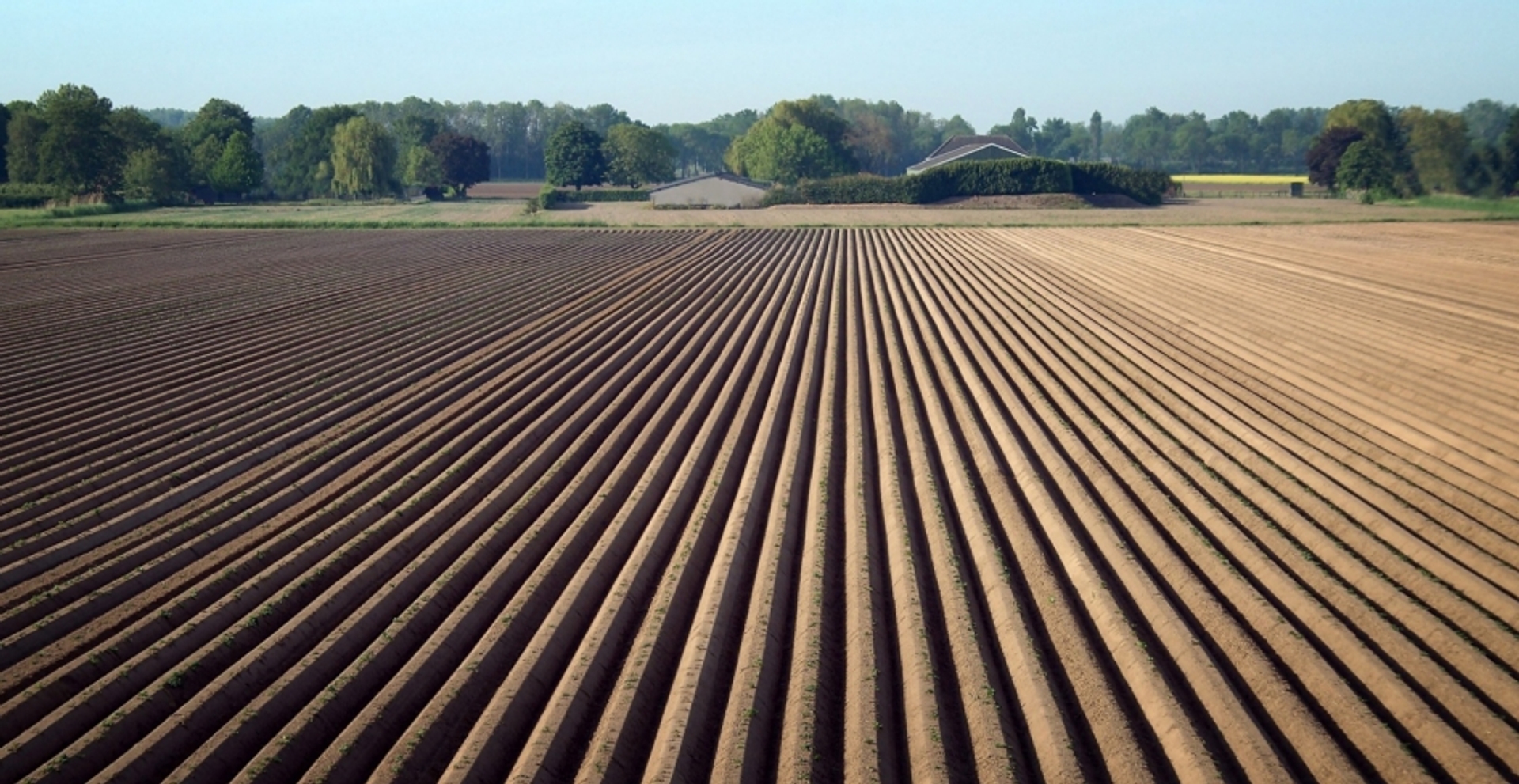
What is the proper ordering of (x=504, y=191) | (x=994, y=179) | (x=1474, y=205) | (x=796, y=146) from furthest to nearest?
(x=504, y=191) → (x=796, y=146) → (x=994, y=179) → (x=1474, y=205)

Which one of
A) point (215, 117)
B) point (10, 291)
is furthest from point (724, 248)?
point (215, 117)

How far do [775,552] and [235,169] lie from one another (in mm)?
88800

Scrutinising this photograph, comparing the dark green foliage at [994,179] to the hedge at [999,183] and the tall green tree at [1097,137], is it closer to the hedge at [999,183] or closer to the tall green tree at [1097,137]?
the hedge at [999,183]

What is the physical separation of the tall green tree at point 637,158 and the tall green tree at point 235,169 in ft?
97.8

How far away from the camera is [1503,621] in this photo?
23.6ft

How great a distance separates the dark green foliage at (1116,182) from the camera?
220ft

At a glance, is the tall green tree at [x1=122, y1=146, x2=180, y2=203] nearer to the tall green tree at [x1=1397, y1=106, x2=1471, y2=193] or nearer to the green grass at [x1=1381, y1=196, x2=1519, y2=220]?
the green grass at [x1=1381, y1=196, x2=1519, y2=220]

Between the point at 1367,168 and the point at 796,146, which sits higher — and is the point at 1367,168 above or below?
below

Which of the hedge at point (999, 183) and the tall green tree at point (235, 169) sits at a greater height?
the tall green tree at point (235, 169)

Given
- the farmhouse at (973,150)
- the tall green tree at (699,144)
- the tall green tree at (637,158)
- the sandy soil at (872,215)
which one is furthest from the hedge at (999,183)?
the tall green tree at (699,144)

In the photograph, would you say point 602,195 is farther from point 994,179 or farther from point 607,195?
point 994,179

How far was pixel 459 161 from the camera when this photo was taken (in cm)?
9738

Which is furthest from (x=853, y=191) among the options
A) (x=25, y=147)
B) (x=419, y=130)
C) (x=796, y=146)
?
(x=419, y=130)

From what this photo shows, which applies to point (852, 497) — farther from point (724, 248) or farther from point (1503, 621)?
point (724, 248)
